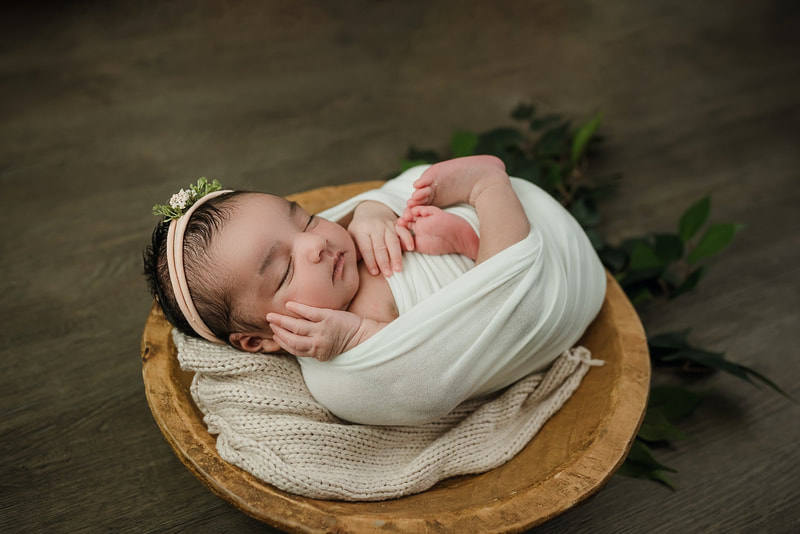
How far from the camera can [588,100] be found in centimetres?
250

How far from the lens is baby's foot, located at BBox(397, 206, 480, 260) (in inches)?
46.7

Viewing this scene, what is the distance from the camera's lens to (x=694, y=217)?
1623 millimetres

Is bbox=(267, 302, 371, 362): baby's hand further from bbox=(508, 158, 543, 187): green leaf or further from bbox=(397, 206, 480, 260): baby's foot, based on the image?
bbox=(508, 158, 543, 187): green leaf

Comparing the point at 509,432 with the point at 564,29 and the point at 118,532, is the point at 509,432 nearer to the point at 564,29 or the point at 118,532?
the point at 118,532

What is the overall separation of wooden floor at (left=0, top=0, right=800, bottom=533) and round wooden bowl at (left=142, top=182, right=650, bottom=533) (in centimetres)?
26

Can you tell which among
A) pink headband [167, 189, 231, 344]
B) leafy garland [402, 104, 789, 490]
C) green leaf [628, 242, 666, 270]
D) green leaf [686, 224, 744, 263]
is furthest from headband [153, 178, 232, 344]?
green leaf [686, 224, 744, 263]

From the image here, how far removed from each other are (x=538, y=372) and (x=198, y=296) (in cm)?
70

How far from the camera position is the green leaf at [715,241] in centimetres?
159

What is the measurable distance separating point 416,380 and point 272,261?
0.33 meters

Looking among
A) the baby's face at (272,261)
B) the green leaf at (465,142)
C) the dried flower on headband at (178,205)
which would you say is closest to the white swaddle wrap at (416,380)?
the baby's face at (272,261)

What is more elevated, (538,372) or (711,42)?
(711,42)

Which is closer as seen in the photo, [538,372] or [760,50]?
[538,372]

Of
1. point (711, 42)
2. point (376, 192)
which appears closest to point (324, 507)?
point (376, 192)

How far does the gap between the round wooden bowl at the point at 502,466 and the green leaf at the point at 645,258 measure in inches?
14.0
